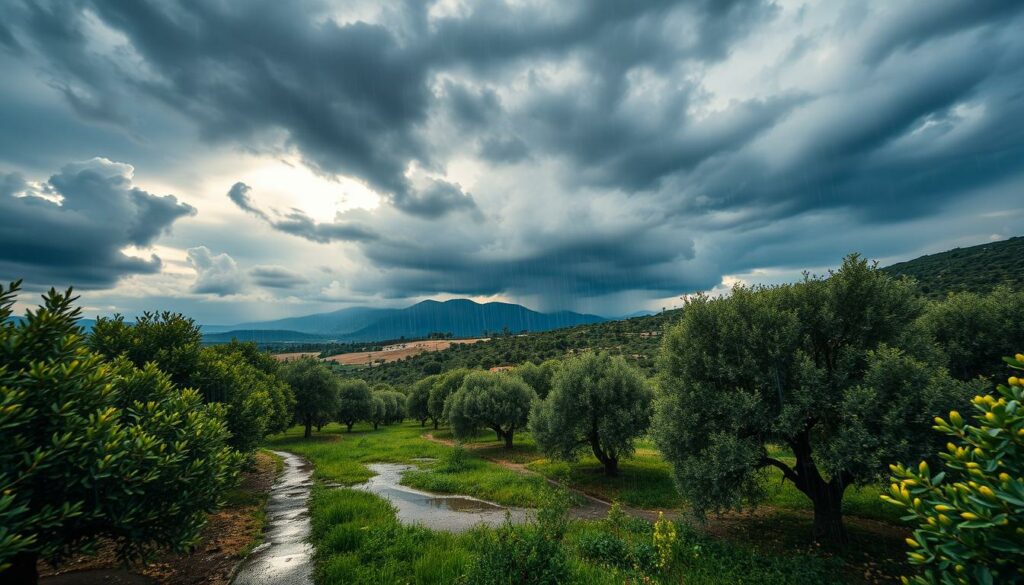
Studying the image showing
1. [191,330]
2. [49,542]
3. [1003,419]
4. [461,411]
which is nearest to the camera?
[1003,419]

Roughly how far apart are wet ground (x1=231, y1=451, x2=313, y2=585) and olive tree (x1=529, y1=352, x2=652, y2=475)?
16008 mm

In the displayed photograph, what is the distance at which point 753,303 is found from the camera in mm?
15086

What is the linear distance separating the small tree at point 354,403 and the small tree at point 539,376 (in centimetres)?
3247

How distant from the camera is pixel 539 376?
165ft

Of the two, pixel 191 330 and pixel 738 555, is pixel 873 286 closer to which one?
pixel 738 555

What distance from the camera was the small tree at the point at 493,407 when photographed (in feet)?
133

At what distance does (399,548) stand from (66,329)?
10456 mm

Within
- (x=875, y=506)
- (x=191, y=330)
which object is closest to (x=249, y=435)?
(x=191, y=330)

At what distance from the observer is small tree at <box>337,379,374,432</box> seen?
65.9 meters

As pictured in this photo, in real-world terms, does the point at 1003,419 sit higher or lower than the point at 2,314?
lower

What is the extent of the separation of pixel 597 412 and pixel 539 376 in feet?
79.6

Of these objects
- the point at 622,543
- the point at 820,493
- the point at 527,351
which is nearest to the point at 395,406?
the point at 527,351

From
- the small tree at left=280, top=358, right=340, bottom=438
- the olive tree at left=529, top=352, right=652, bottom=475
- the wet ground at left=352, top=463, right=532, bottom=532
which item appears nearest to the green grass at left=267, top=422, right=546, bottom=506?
the wet ground at left=352, top=463, right=532, bottom=532

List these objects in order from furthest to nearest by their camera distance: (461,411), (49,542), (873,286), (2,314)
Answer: (461,411)
(873,286)
(2,314)
(49,542)
